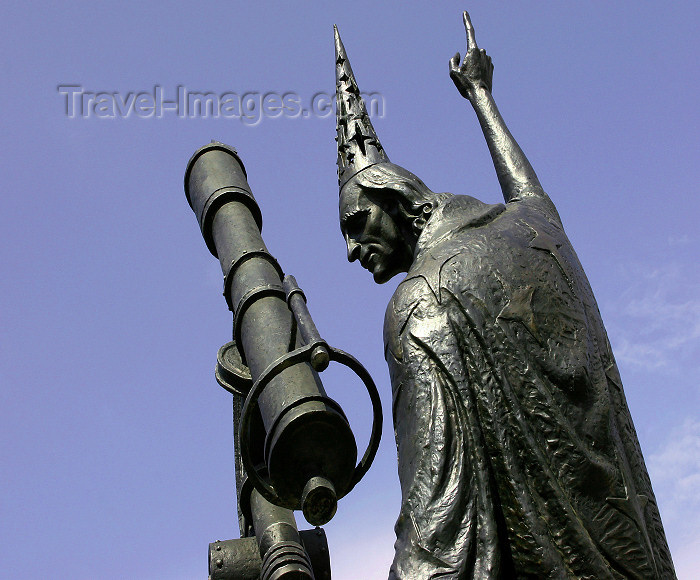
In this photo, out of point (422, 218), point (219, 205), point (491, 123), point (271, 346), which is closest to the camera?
point (422, 218)

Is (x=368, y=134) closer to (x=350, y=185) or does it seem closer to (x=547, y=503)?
(x=350, y=185)

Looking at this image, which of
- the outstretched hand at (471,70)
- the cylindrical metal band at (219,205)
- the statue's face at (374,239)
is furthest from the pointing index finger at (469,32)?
the cylindrical metal band at (219,205)

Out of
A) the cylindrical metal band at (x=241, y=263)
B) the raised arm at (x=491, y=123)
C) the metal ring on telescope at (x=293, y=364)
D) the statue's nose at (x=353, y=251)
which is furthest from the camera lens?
the cylindrical metal band at (x=241, y=263)

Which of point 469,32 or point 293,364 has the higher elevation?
point 469,32

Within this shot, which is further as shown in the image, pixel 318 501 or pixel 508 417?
pixel 318 501

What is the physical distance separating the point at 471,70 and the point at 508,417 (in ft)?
7.44

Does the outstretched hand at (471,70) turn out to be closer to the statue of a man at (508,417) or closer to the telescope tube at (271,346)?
the statue of a man at (508,417)

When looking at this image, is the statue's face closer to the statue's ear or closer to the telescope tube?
the statue's ear

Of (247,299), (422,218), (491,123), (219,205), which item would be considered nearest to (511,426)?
(422,218)

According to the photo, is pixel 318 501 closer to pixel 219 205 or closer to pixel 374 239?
pixel 374 239

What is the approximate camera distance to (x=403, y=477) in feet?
10.6

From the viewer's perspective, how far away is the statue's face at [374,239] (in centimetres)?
408

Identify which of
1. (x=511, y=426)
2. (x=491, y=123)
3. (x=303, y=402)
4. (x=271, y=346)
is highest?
(x=491, y=123)

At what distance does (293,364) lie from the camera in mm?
4902
